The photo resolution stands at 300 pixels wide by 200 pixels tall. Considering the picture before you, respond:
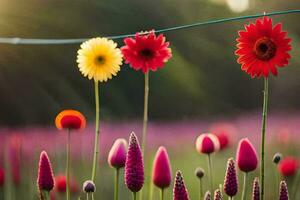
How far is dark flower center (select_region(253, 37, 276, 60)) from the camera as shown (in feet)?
3.34

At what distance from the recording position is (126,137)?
126cm

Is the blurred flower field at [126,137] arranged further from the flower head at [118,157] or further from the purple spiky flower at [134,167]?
the purple spiky flower at [134,167]

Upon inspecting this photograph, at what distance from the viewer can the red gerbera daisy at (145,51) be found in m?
1.11

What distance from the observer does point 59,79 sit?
1.33 m

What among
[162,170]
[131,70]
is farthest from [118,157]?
[131,70]

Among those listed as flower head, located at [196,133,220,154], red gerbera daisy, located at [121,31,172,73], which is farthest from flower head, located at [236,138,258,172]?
red gerbera daisy, located at [121,31,172,73]

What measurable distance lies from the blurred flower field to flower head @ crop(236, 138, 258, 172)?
18 cm

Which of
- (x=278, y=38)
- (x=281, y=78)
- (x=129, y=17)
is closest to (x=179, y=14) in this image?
(x=129, y=17)

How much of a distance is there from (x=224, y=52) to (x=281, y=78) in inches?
4.8

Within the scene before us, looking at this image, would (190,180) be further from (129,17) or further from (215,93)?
(129,17)

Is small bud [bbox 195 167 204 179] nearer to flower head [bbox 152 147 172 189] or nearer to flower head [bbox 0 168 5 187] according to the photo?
flower head [bbox 152 147 172 189]

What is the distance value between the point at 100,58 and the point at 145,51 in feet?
0.30

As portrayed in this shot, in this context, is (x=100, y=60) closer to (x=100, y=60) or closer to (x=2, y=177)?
(x=100, y=60)

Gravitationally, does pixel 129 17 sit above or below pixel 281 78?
above
